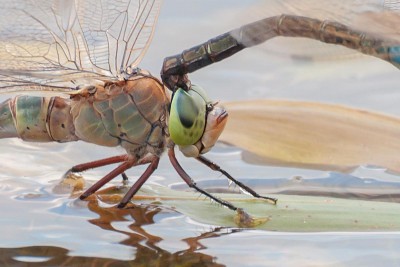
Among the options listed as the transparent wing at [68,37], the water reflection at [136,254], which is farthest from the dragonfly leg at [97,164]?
the water reflection at [136,254]

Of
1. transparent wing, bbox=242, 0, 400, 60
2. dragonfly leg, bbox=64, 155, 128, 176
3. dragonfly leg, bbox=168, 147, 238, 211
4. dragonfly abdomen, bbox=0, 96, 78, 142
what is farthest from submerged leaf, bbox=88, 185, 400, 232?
transparent wing, bbox=242, 0, 400, 60

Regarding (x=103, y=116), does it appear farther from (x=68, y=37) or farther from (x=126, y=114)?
(x=68, y=37)

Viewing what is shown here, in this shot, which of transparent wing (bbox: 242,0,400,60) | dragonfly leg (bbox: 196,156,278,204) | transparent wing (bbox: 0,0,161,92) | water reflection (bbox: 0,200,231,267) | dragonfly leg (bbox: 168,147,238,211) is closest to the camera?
water reflection (bbox: 0,200,231,267)

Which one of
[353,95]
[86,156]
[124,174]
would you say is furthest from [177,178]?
[353,95]

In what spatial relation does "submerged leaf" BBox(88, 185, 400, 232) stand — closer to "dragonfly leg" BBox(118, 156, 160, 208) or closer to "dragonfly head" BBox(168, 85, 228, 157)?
"dragonfly leg" BBox(118, 156, 160, 208)

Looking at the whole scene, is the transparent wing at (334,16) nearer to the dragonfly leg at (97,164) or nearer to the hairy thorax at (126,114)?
the hairy thorax at (126,114)

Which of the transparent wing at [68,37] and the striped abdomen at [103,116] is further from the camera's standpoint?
the transparent wing at [68,37]
